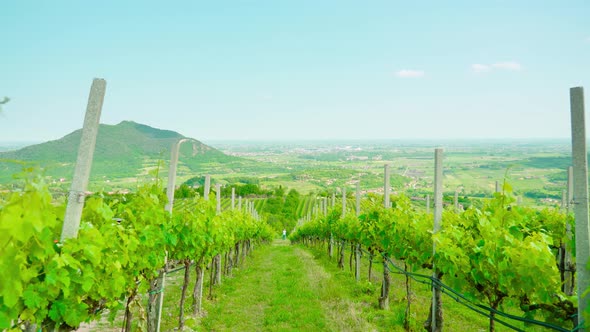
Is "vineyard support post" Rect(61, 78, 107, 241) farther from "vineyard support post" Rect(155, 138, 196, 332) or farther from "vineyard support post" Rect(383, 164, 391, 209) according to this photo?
"vineyard support post" Rect(383, 164, 391, 209)

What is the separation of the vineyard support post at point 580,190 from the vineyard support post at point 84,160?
3.82m

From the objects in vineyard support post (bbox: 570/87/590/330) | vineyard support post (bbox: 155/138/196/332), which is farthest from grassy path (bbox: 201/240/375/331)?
vineyard support post (bbox: 570/87/590/330)

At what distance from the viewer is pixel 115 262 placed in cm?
371

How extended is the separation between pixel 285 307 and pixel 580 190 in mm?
7764

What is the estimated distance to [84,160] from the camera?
10.4ft

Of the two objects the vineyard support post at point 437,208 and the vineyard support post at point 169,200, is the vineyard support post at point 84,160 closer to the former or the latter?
the vineyard support post at point 169,200

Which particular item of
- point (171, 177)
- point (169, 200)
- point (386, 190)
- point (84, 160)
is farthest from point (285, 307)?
point (84, 160)

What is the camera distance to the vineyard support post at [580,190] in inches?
107

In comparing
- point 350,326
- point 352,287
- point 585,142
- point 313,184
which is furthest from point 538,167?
point 313,184

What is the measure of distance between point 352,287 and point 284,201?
2924 inches

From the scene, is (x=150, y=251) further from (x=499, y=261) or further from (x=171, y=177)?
(x=499, y=261)

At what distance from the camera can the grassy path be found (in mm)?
7789

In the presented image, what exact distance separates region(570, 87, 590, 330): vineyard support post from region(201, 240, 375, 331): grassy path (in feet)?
16.5

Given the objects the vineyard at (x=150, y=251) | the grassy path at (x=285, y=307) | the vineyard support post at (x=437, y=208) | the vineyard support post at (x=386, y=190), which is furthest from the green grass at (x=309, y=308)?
the vineyard support post at (x=386, y=190)
